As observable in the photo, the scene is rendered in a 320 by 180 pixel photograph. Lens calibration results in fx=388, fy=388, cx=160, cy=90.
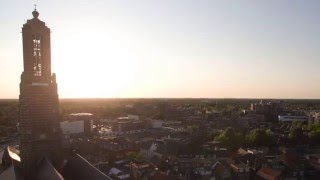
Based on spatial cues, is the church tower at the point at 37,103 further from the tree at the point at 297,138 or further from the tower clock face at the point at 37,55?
the tree at the point at 297,138

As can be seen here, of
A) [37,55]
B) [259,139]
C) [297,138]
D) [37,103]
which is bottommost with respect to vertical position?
[297,138]

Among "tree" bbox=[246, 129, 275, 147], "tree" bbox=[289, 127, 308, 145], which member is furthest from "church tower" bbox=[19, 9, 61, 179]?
"tree" bbox=[289, 127, 308, 145]

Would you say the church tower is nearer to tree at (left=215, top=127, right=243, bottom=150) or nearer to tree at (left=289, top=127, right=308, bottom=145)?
tree at (left=215, top=127, right=243, bottom=150)

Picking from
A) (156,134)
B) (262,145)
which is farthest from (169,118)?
(262,145)

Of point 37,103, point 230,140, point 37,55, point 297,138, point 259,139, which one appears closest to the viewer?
point 37,103

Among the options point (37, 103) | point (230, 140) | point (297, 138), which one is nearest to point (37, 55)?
point (37, 103)

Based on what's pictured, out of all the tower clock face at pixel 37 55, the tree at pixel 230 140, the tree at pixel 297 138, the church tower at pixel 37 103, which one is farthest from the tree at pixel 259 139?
the tower clock face at pixel 37 55

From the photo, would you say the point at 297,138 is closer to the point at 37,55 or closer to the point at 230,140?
the point at 230,140

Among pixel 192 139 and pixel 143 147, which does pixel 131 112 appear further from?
pixel 143 147
